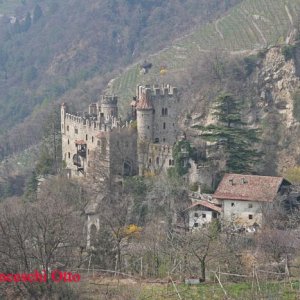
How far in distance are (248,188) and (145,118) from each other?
10197 mm

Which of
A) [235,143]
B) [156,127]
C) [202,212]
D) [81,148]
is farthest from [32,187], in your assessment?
[202,212]

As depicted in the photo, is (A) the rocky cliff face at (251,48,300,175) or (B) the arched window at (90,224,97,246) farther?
(A) the rocky cliff face at (251,48,300,175)

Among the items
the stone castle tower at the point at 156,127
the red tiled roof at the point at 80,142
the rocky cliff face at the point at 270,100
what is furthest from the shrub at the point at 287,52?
the red tiled roof at the point at 80,142

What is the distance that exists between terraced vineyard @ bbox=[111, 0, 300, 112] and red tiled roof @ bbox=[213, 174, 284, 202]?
33.2m

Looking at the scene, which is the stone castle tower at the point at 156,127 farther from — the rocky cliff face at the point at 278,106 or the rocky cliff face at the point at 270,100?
the rocky cliff face at the point at 270,100

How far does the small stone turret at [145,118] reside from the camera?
5216 centimetres

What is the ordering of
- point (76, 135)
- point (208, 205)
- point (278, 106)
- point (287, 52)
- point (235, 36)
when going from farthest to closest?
point (235, 36) < point (287, 52) < point (278, 106) < point (76, 135) < point (208, 205)

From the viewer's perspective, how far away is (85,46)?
177 meters

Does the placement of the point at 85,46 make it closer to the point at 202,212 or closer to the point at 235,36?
the point at 235,36

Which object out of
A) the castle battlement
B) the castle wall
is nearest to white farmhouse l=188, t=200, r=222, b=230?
the castle battlement

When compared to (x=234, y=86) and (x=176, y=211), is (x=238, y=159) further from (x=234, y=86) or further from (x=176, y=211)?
(x=234, y=86)

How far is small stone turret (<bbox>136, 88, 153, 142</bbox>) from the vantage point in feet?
171

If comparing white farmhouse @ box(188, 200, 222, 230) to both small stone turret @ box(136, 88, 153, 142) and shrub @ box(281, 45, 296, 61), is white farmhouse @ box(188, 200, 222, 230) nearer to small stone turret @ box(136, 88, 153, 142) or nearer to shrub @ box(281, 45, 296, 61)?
small stone turret @ box(136, 88, 153, 142)

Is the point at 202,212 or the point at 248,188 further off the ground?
the point at 248,188
